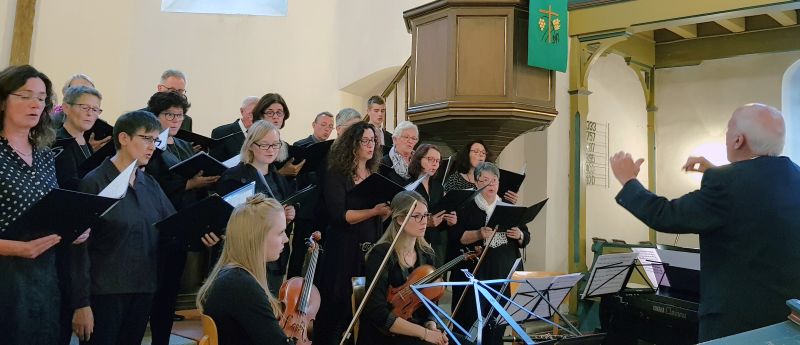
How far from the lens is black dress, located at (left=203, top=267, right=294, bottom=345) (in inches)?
79.7

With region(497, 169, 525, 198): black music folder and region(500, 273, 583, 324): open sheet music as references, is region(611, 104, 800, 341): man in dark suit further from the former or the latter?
region(497, 169, 525, 198): black music folder

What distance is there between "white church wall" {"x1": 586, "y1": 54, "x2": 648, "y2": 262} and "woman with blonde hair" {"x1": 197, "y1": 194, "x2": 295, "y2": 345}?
5388 mm

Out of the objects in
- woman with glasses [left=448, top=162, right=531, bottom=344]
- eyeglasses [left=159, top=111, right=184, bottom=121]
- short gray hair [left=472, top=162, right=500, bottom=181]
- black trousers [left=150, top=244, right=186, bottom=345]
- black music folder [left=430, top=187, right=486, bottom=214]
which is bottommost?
black trousers [left=150, top=244, right=186, bottom=345]

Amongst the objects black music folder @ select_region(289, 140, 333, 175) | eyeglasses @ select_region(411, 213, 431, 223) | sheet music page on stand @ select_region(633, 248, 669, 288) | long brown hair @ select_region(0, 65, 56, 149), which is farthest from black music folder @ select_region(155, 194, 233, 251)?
sheet music page on stand @ select_region(633, 248, 669, 288)

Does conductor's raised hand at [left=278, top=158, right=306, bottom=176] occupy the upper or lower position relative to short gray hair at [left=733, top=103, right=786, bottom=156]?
lower

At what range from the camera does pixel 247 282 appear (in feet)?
6.75

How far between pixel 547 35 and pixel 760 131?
10.7 ft

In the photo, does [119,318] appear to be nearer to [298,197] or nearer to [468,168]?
[298,197]

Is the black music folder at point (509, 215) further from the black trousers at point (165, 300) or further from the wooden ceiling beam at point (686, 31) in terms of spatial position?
the wooden ceiling beam at point (686, 31)

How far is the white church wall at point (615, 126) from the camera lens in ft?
24.3

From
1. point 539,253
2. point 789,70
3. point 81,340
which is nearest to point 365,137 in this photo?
point 81,340

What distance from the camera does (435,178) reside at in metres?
4.69

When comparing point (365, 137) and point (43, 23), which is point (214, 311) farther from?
point (43, 23)

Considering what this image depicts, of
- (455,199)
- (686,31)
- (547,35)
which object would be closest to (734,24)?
(686,31)
